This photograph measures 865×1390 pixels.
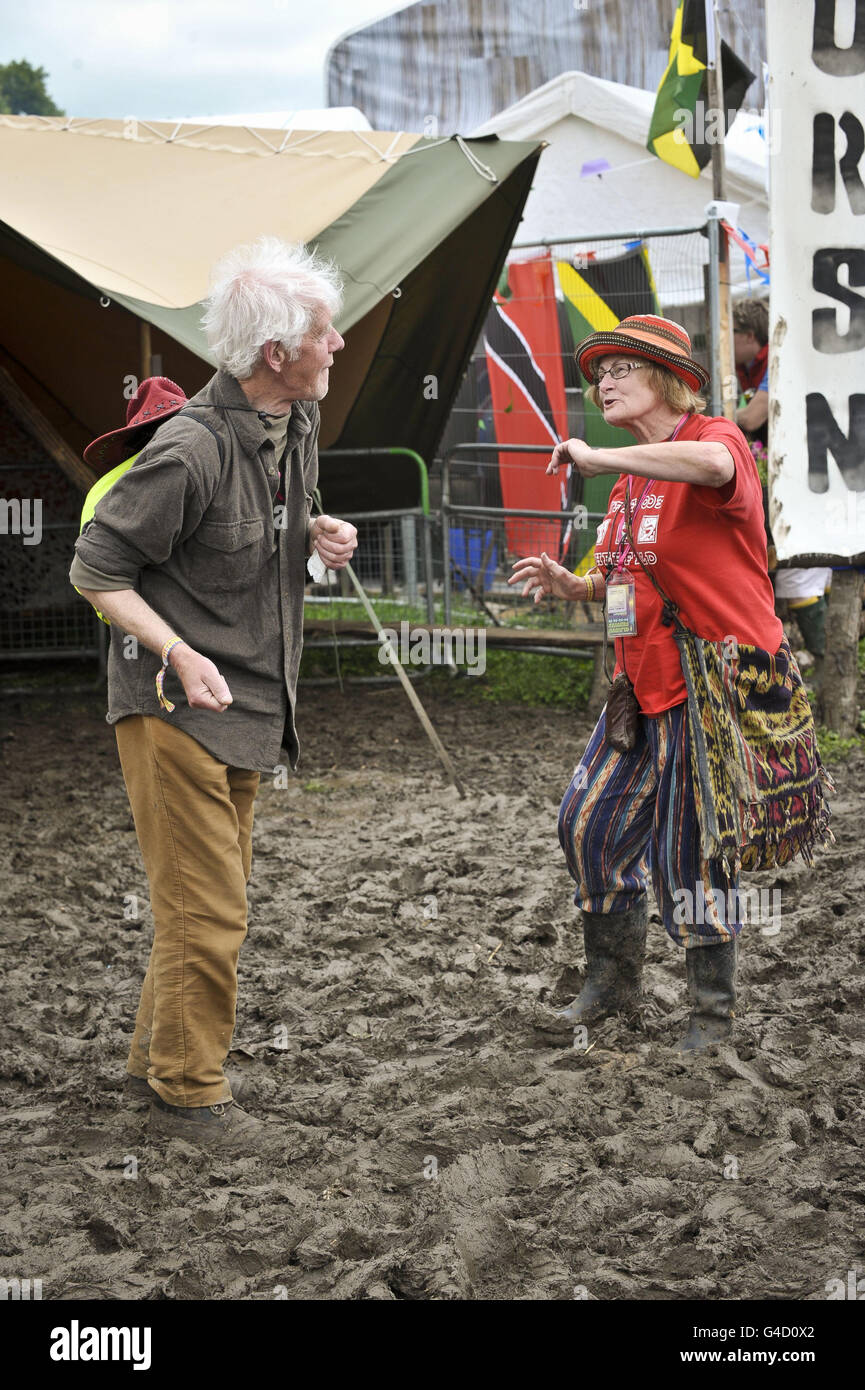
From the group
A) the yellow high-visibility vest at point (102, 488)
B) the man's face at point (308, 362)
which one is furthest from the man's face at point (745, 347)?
the yellow high-visibility vest at point (102, 488)

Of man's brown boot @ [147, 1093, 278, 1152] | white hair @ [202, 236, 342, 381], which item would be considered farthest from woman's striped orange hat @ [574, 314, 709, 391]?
man's brown boot @ [147, 1093, 278, 1152]

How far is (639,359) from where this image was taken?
294 centimetres

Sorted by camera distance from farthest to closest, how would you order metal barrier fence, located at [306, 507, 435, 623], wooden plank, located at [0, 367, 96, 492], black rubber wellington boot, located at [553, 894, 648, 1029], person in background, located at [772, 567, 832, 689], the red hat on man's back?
metal barrier fence, located at [306, 507, 435, 623] → wooden plank, located at [0, 367, 96, 492] → person in background, located at [772, 567, 832, 689] → black rubber wellington boot, located at [553, 894, 648, 1029] → the red hat on man's back

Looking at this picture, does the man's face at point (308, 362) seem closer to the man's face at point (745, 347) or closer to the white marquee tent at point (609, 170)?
the man's face at point (745, 347)

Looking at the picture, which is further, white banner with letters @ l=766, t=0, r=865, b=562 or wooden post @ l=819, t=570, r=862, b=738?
wooden post @ l=819, t=570, r=862, b=738

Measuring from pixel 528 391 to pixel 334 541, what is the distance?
5797 millimetres

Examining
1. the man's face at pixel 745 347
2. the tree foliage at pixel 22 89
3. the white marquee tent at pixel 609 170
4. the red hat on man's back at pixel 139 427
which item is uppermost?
the tree foliage at pixel 22 89

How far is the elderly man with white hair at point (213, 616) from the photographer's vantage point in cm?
258

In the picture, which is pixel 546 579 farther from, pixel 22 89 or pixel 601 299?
pixel 22 89

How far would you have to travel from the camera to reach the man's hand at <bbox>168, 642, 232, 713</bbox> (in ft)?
8.17

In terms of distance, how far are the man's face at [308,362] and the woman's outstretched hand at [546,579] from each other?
736 mm

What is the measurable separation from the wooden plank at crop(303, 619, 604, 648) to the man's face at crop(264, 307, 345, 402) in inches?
177

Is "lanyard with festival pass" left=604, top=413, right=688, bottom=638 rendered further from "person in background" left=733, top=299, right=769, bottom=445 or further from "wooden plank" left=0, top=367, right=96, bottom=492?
"wooden plank" left=0, top=367, right=96, bottom=492
